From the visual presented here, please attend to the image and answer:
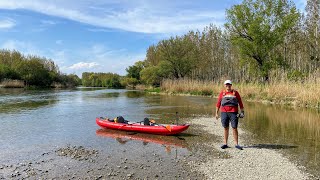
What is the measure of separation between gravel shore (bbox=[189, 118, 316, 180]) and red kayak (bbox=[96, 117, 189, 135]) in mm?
2234

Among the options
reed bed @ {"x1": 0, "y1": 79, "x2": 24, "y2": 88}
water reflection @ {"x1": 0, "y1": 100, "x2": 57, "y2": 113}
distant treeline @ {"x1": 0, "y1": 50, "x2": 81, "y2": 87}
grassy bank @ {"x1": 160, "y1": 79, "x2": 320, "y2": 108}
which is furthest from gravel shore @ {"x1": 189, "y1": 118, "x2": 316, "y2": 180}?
distant treeline @ {"x1": 0, "y1": 50, "x2": 81, "y2": 87}

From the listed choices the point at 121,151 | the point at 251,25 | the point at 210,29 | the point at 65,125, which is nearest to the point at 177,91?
the point at 251,25

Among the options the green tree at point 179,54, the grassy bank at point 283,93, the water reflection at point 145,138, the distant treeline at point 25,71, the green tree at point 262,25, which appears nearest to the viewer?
the water reflection at point 145,138

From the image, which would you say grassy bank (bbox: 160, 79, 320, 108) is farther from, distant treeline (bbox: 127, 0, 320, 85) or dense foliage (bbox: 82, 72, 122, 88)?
dense foliage (bbox: 82, 72, 122, 88)

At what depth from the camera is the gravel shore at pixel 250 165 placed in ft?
24.0

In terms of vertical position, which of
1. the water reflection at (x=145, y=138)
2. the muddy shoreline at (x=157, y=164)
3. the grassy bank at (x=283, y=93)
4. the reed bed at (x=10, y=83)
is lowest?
the muddy shoreline at (x=157, y=164)

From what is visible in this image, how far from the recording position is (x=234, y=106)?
31.6 feet

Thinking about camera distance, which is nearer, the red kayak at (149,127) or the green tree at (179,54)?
the red kayak at (149,127)

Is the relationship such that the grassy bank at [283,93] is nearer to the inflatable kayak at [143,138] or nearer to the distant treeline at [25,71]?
the inflatable kayak at [143,138]

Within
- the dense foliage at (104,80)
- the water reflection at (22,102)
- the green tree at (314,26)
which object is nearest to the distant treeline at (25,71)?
the dense foliage at (104,80)

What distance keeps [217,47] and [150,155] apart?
51.2 m

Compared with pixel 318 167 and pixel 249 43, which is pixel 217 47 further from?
pixel 318 167

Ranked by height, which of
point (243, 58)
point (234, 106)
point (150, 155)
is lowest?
point (150, 155)

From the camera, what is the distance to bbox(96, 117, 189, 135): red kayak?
1223cm
